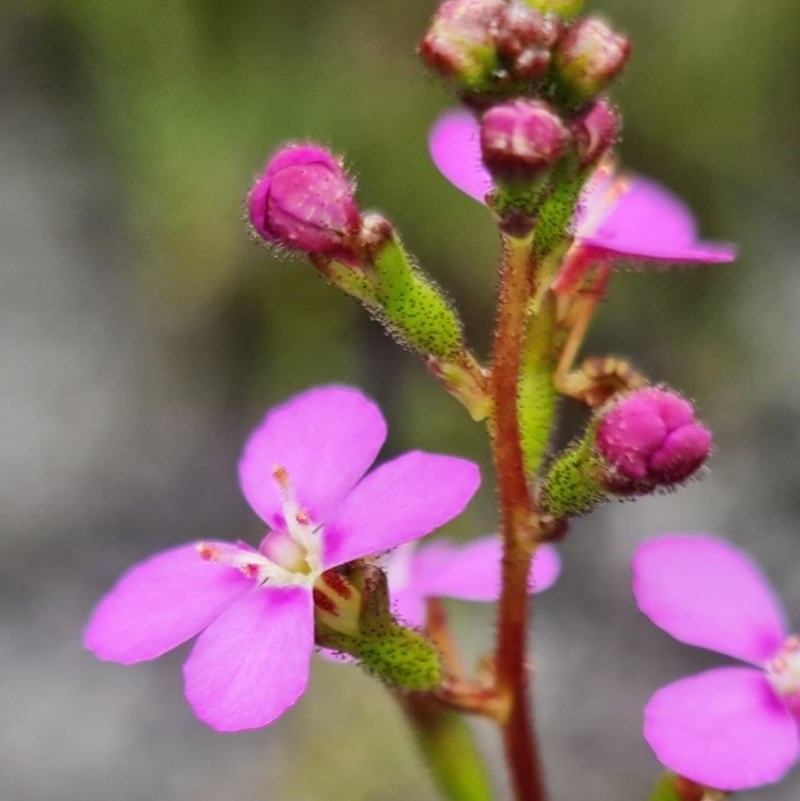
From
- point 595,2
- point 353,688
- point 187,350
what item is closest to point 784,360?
point 595,2

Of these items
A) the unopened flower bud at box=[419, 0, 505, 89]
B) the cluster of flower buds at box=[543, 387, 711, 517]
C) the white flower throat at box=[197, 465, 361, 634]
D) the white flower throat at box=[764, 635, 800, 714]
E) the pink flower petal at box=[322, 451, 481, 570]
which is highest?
the unopened flower bud at box=[419, 0, 505, 89]

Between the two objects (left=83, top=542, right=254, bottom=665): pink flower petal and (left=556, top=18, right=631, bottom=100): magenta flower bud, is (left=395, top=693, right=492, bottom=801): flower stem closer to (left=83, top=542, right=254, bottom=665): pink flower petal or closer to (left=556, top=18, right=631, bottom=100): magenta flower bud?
(left=83, top=542, right=254, bottom=665): pink flower petal

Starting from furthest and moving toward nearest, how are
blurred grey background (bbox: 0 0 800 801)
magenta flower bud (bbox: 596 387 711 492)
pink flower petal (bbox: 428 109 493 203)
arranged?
blurred grey background (bbox: 0 0 800 801)
pink flower petal (bbox: 428 109 493 203)
magenta flower bud (bbox: 596 387 711 492)

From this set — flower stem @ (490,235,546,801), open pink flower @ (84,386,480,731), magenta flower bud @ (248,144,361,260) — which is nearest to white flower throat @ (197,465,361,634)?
open pink flower @ (84,386,480,731)

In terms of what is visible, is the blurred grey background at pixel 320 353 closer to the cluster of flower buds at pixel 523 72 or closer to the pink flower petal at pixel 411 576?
the pink flower petal at pixel 411 576

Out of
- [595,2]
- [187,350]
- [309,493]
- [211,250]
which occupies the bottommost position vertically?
[187,350]

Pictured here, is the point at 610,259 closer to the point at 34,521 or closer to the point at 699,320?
the point at 699,320
